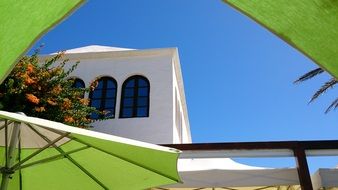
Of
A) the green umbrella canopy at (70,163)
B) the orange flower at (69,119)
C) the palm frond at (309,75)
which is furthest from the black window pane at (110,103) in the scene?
the green umbrella canopy at (70,163)

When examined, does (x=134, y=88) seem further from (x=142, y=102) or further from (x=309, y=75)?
(x=309, y=75)

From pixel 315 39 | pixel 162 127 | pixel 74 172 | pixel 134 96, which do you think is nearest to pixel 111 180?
pixel 74 172

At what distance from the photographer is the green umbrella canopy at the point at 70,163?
3.75 meters

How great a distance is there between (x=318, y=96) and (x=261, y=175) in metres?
6.16

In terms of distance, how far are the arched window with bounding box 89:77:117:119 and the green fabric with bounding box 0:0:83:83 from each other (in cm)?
1236

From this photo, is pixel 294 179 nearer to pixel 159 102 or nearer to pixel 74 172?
pixel 74 172

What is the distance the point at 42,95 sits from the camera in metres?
11.8

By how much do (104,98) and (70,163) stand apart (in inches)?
384

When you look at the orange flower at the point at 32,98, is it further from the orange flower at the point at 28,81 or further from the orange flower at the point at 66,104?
the orange flower at the point at 66,104

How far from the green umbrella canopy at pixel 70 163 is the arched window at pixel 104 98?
8.95 metres

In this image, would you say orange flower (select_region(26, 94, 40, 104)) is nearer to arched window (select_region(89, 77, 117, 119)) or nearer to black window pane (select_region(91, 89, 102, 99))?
arched window (select_region(89, 77, 117, 119))

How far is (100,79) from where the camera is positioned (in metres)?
14.7

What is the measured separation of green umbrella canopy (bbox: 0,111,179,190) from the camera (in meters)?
3.75

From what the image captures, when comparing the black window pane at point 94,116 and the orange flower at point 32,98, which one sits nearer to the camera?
the orange flower at point 32,98
